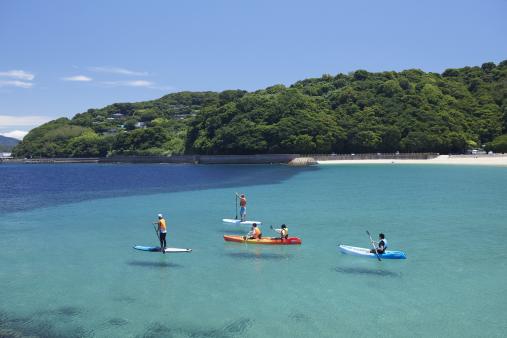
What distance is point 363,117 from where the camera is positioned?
113 m

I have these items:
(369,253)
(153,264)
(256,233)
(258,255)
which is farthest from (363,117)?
(153,264)

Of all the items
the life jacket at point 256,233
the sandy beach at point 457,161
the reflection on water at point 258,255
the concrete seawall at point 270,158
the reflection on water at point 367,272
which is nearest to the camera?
the reflection on water at point 367,272

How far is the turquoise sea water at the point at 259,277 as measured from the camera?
42.3 feet

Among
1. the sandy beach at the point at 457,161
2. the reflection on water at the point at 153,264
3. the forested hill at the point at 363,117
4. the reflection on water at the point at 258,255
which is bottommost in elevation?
the reflection on water at the point at 153,264

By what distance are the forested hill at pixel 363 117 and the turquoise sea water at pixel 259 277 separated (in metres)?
75.8

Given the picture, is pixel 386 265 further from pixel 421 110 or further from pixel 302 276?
pixel 421 110

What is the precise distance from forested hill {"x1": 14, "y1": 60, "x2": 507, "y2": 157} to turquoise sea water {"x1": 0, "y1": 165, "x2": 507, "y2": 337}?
75768 millimetres

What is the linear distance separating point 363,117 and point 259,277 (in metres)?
101

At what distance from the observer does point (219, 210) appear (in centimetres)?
3547

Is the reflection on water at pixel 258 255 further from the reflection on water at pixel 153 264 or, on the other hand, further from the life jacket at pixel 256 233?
the reflection on water at pixel 153 264

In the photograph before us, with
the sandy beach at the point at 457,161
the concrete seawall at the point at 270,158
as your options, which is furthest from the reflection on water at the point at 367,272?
the concrete seawall at the point at 270,158

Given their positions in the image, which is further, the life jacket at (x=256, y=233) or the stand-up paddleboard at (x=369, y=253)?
the life jacket at (x=256, y=233)

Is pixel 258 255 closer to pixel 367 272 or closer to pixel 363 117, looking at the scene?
pixel 367 272

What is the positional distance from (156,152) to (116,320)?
129 meters
